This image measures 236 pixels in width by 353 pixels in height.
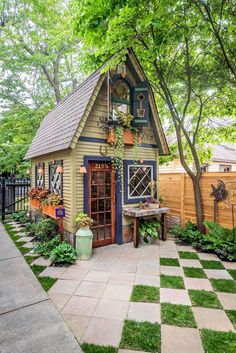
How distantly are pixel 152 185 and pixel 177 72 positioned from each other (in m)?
3.55

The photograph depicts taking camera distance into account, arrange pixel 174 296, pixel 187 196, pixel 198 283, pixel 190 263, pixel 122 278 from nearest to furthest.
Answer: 1. pixel 174 296
2. pixel 198 283
3. pixel 122 278
4. pixel 190 263
5. pixel 187 196

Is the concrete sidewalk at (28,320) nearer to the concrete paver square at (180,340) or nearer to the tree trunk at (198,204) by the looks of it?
the concrete paver square at (180,340)

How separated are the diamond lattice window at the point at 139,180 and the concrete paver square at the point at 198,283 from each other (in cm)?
279

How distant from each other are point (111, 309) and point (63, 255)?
1.95m

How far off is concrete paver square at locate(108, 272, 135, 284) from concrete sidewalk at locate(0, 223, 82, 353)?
3.89 feet

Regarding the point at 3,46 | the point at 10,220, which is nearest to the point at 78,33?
the point at 10,220

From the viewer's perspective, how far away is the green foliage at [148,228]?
19.4 feet

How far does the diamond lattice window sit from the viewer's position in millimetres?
6180

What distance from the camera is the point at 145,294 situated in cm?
336

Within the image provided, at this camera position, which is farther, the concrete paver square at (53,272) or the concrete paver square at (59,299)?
the concrete paver square at (53,272)

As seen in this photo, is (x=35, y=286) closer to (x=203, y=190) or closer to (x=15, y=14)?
(x=203, y=190)

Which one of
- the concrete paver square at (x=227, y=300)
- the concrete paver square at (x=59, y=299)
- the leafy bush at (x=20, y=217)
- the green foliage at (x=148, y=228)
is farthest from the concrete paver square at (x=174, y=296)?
the leafy bush at (x=20, y=217)

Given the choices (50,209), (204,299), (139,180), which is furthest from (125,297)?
(139,180)

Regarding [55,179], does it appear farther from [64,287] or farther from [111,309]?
[111,309]
